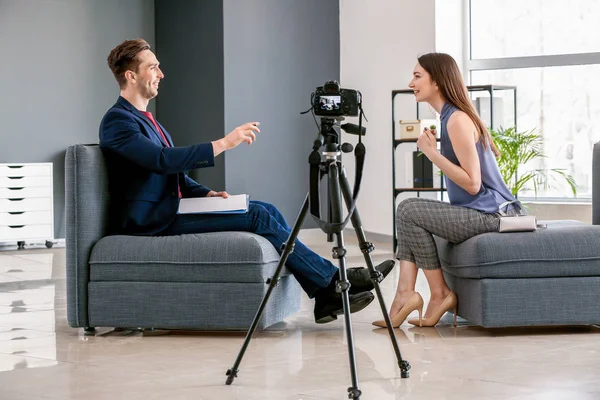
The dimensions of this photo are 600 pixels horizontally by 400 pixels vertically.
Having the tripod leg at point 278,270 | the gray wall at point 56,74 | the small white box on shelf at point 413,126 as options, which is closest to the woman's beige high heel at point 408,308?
the tripod leg at point 278,270

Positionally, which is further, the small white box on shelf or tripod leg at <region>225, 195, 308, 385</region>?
the small white box on shelf

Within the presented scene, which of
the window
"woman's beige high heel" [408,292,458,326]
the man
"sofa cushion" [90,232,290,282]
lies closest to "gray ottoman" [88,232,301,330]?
"sofa cushion" [90,232,290,282]

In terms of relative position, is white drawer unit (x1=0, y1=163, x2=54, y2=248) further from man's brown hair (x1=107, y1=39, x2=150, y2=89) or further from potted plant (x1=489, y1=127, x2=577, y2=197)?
man's brown hair (x1=107, y1=39, x2=150, y2=89)

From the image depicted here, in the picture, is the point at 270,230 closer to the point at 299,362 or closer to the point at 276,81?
the point at 299,362

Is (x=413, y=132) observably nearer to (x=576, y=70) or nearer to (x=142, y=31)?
(x=576, y=70)

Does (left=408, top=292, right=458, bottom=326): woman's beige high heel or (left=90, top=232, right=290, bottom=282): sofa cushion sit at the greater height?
(left=90, top=232, right=290, bottom=282): sofa cushion

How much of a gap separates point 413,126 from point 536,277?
12.0 feet

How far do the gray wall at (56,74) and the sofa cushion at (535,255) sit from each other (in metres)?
5.39

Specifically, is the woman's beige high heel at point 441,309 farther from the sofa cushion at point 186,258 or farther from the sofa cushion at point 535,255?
the sofa cushion at point 186,258

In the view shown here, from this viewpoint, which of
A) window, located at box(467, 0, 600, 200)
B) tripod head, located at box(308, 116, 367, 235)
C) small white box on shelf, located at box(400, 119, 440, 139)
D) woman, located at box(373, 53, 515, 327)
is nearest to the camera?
tripod head, located at box(308, 116, 367, 235)

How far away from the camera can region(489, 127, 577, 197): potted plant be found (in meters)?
6.93

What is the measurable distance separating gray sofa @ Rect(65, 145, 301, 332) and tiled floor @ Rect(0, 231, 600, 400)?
3.6 inches

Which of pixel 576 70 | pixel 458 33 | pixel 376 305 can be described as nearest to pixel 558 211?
pixel 576 70

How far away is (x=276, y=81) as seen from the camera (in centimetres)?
818
